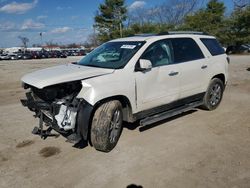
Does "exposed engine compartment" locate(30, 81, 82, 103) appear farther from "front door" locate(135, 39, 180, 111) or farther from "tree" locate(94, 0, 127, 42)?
"tree" locate(94, 0, 127, 42)

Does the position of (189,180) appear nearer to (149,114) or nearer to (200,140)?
(200,140)

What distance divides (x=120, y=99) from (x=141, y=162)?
111 centimetres

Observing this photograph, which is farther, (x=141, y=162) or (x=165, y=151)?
(x=165, y=151)

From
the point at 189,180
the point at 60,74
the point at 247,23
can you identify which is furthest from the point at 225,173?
the point at 247,23

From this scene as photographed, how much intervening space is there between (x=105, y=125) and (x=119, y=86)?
65 cm

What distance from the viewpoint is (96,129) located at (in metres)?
3.99

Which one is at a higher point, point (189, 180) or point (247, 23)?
point (247, 23)

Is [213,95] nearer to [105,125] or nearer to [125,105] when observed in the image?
[125,105]

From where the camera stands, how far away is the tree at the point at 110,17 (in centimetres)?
4916

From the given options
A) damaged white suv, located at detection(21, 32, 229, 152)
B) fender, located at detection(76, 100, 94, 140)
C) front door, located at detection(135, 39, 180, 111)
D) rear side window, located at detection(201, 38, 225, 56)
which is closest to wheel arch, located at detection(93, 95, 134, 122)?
damaged white suv, located at detection(21, 32, 229, 152)

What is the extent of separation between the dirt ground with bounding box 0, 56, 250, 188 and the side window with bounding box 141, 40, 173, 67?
4.32 ft

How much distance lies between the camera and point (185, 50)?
5.44m

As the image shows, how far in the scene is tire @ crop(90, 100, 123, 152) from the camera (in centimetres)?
399

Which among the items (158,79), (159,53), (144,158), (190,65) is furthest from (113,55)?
(144,158)
